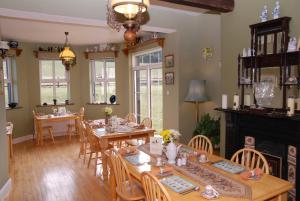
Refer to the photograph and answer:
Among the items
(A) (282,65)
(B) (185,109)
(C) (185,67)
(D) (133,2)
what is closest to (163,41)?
(C) (185,67)

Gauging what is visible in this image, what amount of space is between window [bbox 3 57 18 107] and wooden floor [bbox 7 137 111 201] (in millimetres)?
1617

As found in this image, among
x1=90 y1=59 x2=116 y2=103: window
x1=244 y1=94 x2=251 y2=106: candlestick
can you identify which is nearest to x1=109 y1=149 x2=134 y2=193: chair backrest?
x1=244 y1=94 x2=251 y2=106: candlestick

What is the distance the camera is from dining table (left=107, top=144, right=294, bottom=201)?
5.75 ft

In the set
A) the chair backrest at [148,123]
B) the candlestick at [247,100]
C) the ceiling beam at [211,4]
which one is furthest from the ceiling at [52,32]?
the candlestick at [247,100]

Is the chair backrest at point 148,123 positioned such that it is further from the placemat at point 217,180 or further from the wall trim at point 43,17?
the placemat at point 217,180

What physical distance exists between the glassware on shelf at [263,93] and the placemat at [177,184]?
1.71 metres

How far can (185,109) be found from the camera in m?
5.22

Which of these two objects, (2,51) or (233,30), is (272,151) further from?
(2,51)

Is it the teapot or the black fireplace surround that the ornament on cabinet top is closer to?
the black fireplace surround

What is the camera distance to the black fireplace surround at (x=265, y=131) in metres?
2.68

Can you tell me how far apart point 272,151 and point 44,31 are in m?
5.24

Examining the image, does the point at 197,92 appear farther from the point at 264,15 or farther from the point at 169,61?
the point at 264,15

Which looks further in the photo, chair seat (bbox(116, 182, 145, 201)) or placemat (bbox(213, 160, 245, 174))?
chair seat (bbox(116, 182, 145, 201))

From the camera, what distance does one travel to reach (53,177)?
4090 mm
